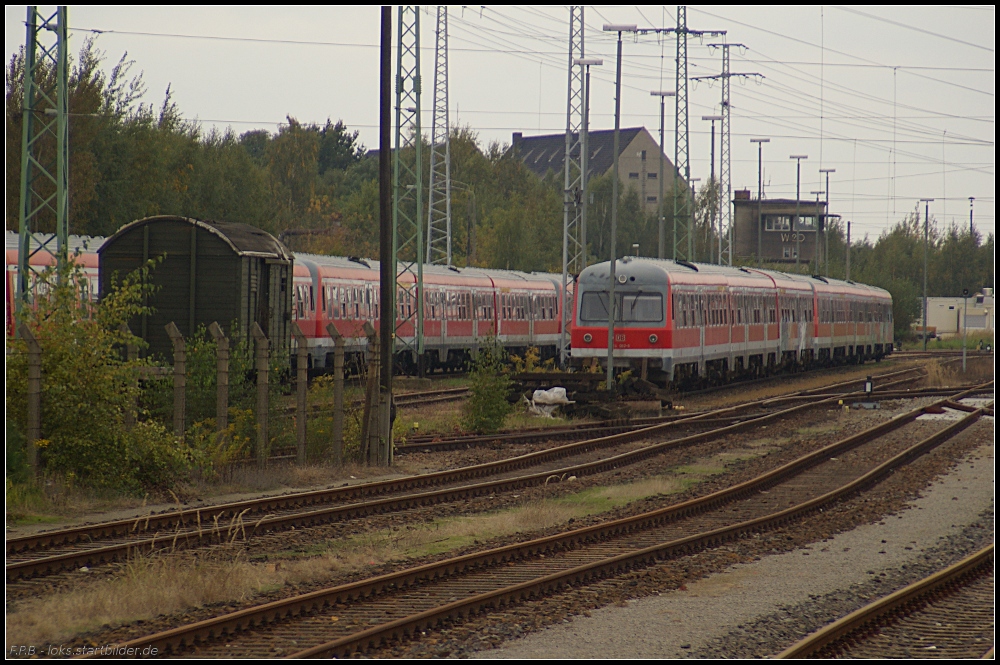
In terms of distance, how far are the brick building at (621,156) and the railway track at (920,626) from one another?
95176mm

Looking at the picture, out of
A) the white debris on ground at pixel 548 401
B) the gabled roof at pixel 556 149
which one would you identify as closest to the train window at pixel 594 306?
the white debris on ground at pixel 548 401

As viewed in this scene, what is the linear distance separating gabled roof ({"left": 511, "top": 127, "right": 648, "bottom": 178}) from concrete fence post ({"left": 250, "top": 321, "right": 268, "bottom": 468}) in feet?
348

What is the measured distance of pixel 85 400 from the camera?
13.7m

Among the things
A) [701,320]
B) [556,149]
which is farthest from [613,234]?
[556,149]

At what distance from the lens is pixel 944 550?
12328 mm

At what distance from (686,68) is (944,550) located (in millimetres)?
33533

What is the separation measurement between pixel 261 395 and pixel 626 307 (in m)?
14.3

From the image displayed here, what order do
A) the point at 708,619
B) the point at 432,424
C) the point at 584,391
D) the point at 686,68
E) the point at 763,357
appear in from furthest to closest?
the point at 686,68
the point at 763,357
the point at 584,391
the point at 432,424
the point at 708,619

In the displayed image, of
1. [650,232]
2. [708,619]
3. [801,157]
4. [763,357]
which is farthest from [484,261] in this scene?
[708,619]

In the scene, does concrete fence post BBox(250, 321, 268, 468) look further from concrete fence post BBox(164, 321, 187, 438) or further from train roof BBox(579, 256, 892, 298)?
train roof BBox(579, 256, 892, 298)

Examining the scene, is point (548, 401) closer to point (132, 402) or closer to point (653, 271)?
point (653, 271)

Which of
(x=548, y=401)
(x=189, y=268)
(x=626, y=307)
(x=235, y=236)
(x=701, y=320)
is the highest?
(x=235, y=236)

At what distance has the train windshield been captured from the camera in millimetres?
28688

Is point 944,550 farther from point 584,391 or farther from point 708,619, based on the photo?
point 584,391
